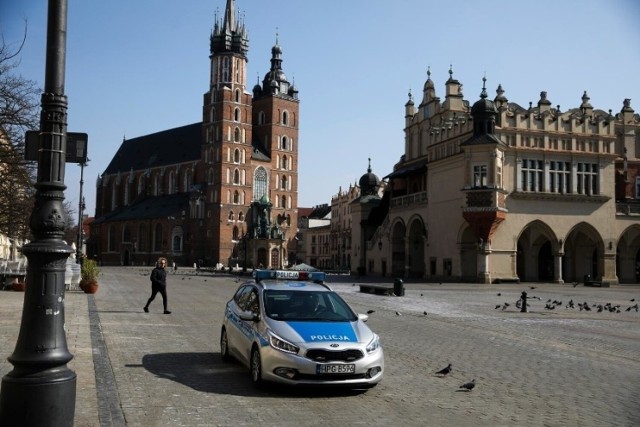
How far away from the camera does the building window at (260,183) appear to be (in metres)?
111

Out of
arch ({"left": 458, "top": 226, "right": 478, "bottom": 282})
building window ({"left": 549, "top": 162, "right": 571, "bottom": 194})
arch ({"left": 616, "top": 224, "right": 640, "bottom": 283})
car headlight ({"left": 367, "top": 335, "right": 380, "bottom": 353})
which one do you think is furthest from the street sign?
arch ({"left": 616, "top": 224, "right": 640, "bottom": 283})

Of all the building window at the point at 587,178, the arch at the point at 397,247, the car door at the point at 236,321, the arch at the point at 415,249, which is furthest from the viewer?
the arch at the point at 397,247

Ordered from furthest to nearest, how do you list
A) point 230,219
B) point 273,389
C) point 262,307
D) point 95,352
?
point 230,219 → point 95,352 → point 262,307 → point 273,389

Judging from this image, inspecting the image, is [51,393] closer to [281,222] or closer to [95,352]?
[95,352]

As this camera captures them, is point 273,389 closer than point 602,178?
Yes

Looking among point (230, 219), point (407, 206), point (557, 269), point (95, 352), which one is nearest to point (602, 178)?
point (557, 269)

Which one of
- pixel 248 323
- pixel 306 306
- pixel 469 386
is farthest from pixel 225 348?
pixel 469 386

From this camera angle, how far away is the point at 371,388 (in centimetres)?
976

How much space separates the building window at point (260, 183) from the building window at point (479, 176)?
64.4 m

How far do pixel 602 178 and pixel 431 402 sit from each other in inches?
1936

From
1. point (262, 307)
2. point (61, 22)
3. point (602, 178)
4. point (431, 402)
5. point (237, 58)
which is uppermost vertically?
point (237, 58)

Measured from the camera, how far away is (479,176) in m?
49.6

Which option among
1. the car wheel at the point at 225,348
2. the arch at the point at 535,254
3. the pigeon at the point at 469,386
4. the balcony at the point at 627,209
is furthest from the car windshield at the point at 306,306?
the balcony at the point at 627,209

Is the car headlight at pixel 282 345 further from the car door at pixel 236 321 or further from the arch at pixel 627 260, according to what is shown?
the arch at pixel 627 260
